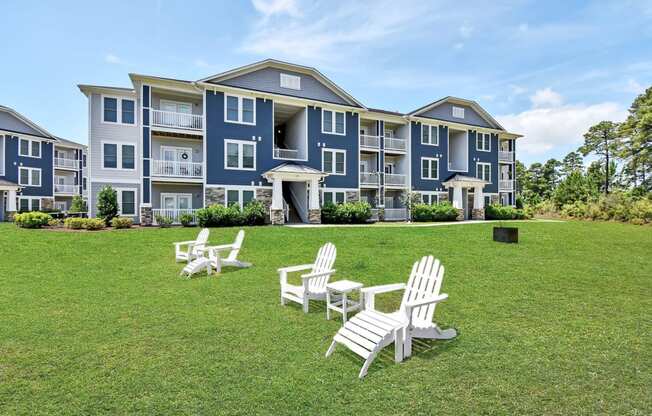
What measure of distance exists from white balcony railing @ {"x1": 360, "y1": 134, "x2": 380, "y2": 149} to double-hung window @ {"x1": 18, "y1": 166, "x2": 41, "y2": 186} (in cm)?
3053

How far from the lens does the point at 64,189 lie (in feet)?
114

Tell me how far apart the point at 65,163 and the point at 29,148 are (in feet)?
14.6

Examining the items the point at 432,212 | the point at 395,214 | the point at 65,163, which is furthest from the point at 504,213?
the point at 65,163

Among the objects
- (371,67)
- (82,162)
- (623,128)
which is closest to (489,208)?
(371,67)

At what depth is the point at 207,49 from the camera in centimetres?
1385

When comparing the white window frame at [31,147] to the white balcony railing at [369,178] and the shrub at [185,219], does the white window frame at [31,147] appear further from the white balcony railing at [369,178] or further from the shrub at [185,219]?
the white balcony railing at [369,178]

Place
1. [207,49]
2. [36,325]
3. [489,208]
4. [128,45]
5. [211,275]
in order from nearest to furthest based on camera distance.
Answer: [36,325] → [211,275] → [128,45] → [207,49] → [489,208]

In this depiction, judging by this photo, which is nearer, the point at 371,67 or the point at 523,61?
the point at 371,67

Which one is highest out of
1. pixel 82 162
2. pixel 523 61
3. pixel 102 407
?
pixel 523 61

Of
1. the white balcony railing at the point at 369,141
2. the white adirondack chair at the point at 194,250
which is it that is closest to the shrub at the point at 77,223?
the white adirondack chair at the point at 194,250

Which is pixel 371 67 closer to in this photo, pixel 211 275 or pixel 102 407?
pixel 211 275

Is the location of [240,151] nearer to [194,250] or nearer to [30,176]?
[194,250]

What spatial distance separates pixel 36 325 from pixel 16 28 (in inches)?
375

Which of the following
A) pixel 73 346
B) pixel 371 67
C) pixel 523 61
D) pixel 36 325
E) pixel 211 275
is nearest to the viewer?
pixel 73 346
